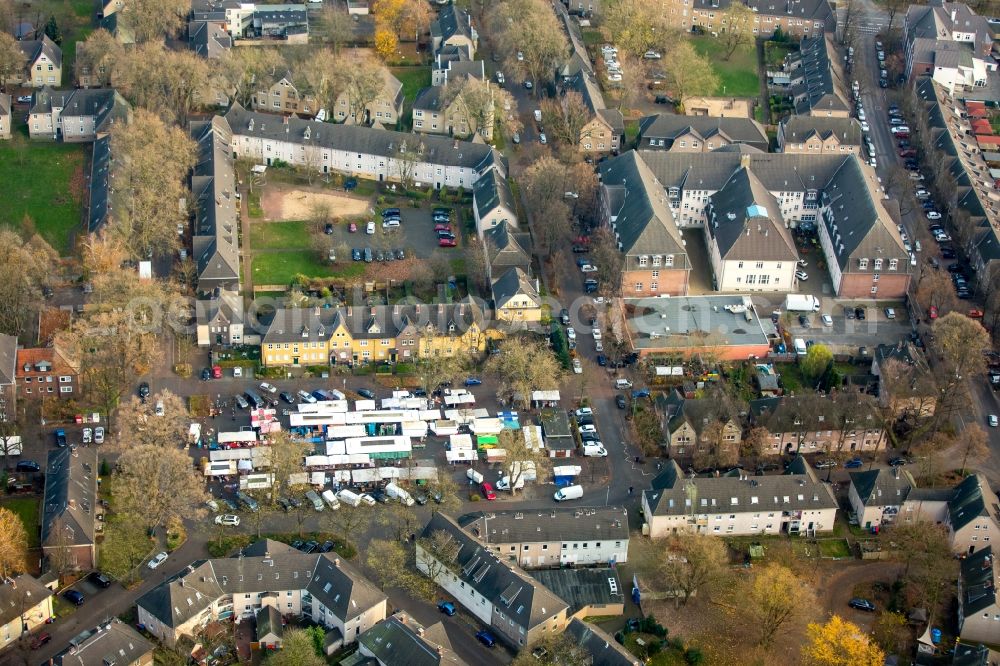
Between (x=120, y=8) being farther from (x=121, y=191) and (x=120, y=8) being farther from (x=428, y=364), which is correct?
(x=428, y=364)

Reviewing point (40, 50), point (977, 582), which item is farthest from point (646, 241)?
point (40, 50)

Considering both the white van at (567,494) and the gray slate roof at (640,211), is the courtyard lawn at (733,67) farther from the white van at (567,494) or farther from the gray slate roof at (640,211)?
the white van at (567,494)

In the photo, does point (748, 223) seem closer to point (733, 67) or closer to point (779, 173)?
point (779, 173)

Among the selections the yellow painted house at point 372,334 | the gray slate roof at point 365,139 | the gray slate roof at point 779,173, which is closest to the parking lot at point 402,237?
the gray slate roof at point 365,139

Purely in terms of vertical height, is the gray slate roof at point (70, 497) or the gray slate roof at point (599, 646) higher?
the gray slate roof at point (70, 497)

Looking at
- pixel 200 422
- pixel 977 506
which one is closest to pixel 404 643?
pixel 200 422

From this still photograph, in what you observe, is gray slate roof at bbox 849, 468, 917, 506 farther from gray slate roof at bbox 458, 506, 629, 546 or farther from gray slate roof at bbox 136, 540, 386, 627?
gray slate roof at bbox 136, 540, 386, 627
